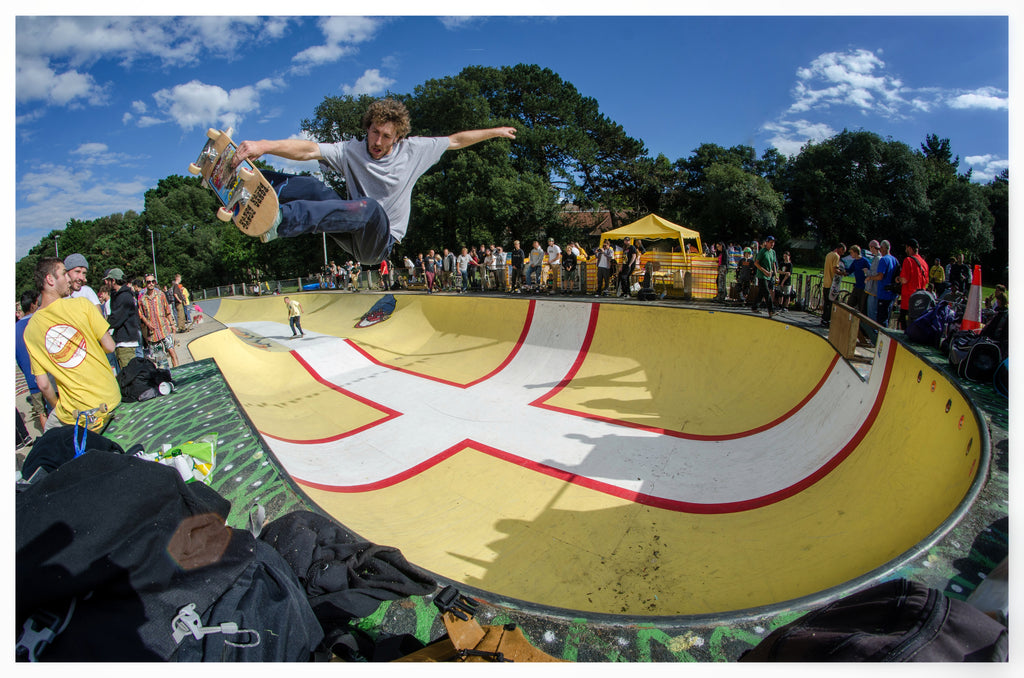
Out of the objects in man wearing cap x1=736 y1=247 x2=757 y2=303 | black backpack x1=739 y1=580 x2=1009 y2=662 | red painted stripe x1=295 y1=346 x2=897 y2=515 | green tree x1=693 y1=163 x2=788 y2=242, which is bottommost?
red painted stripe x1=295 y1=346 x2=897 y2=515

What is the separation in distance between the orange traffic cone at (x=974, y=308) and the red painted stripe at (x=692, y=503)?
3.25 feet

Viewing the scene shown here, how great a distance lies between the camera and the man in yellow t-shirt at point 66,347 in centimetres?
348

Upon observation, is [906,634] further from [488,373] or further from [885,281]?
[488,373]

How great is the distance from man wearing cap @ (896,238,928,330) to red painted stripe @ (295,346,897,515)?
2.42m

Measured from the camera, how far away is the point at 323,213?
9.12ft

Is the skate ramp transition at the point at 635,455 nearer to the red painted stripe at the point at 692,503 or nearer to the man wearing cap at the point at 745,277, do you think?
the red painted stripe at the point at 692,503

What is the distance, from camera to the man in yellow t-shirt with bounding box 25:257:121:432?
3480mm

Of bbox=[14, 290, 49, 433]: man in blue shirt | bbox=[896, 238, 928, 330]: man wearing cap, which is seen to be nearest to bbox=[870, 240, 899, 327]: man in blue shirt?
bbox=[896, 238, 928, 330]: man wearing cap

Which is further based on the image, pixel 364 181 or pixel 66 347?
pixel 66 347

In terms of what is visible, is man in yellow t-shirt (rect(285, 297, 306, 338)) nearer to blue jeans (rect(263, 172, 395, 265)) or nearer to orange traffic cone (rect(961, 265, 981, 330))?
blue jeans (rect(263, 172, 395, 265))

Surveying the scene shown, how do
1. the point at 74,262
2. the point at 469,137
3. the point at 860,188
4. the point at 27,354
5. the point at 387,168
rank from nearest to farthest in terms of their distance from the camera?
the point at 387,168 < the point at 469,137 < the point at 27,354 < the point at 74,262 < the point at 860,188

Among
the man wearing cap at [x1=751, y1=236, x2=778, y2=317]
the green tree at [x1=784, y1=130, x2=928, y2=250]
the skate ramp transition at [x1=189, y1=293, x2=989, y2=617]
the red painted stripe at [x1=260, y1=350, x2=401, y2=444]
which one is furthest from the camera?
the green tree at [x1=784, y1=130, x2=928, y2=250]

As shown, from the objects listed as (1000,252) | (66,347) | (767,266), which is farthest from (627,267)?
(66,347)

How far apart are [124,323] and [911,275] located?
36.4 feet
